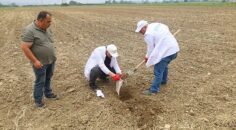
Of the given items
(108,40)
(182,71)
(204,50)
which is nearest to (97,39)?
(108,40)

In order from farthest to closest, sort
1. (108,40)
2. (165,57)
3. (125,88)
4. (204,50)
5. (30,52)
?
(108,40) → (204,50) → (125,88) → (165,57) → (30,52)

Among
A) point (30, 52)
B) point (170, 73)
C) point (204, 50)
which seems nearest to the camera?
point (30, 52)

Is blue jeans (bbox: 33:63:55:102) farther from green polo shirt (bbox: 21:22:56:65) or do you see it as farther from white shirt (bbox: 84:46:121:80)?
white shirt (bbox: 84:46:121:80)

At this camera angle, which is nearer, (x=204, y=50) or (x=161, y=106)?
(x=161, y=106)

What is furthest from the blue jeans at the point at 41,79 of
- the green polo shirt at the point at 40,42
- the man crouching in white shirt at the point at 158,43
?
the man crouching in white shirt at the point at 158,43

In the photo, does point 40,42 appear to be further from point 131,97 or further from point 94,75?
point 131,97

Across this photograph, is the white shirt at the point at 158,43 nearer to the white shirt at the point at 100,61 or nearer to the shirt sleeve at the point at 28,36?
the white shirt at the point at 100,61

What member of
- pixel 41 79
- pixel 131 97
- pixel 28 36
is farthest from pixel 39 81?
pixel 131 97

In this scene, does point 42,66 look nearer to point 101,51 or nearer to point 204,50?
point 101,51

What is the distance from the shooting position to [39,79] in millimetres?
5820

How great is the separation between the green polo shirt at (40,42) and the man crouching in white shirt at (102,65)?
104 cm

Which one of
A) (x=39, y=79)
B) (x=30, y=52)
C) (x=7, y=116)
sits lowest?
(x=7, y=116)

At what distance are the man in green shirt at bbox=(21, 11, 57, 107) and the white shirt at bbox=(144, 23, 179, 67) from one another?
1761 millimetres

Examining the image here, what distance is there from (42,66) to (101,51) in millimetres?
1305
